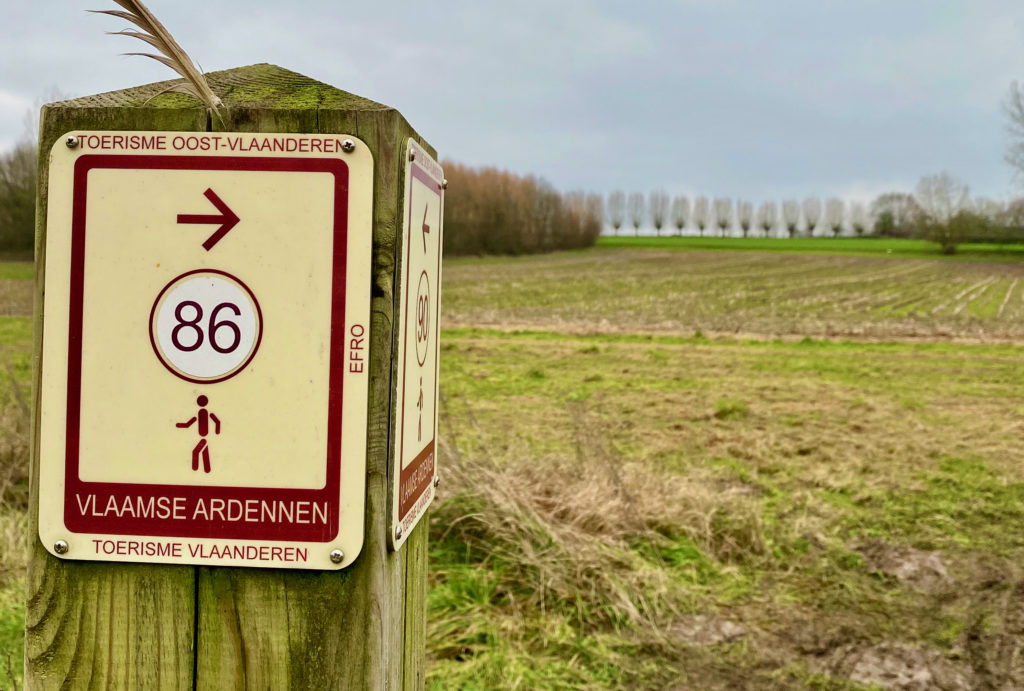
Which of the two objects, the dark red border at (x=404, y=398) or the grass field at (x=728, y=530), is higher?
the dark red border at (x=404, y=398)

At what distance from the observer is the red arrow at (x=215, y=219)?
3.90 feet

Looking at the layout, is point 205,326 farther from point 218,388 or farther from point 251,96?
point 251,96

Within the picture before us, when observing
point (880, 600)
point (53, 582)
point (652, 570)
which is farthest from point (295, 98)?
point (880, 600)

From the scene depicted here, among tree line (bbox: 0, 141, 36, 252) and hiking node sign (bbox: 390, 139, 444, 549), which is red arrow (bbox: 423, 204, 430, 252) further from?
tree line (bbox: 0, 141, 36, 252)

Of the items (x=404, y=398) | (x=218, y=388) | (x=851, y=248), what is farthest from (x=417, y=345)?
(x=851, y=248)

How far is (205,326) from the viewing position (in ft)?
A: 3.91

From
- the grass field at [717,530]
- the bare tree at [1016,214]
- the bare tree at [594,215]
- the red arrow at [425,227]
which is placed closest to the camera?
the red arrow at [425,227]

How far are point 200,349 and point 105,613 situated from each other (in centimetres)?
42

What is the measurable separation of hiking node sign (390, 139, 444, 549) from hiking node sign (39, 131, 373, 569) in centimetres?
8

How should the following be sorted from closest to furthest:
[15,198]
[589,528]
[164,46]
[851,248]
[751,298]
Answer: [164,46] → [589,528] → [15,198] → [751,298] → [851,248]

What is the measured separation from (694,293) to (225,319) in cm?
3107

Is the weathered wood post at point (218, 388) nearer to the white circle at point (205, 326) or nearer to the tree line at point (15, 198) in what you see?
the white circle at point (205, 326)

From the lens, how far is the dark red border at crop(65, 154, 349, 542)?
3.86 ft

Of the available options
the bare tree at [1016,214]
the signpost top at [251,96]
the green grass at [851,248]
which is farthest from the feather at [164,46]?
the bare tree at [1016,214]
